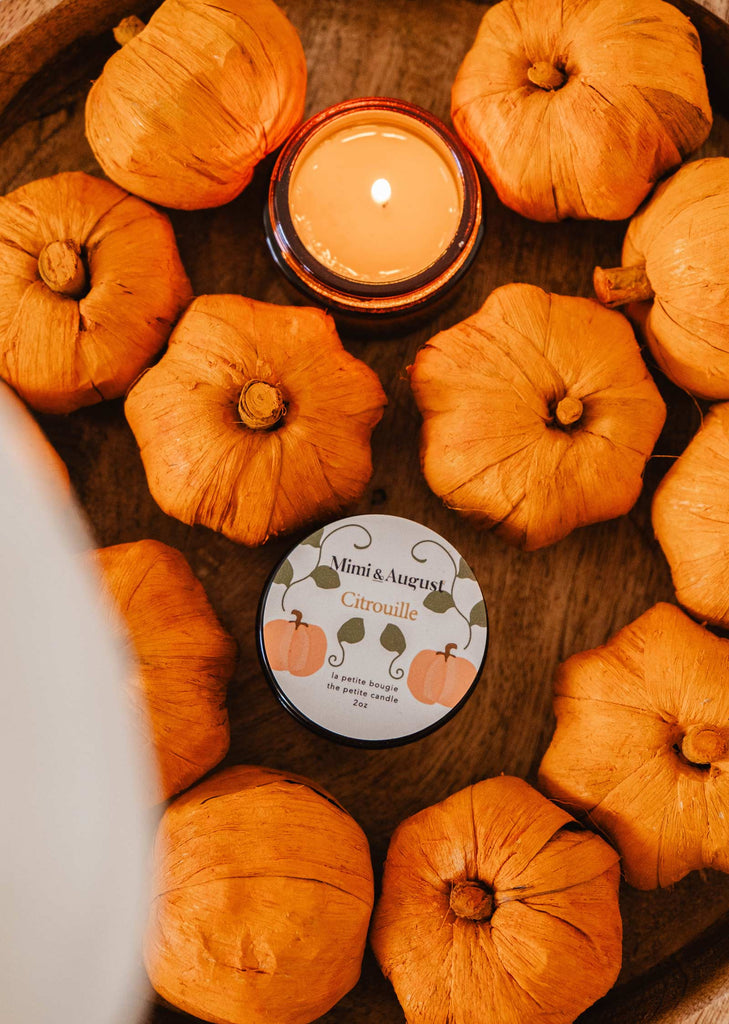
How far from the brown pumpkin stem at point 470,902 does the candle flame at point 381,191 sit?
0.55 m

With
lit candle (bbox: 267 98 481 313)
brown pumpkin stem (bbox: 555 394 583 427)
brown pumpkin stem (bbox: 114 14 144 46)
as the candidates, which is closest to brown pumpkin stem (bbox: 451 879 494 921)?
brown pumpkin stem (bbox: 555 394 583 427)

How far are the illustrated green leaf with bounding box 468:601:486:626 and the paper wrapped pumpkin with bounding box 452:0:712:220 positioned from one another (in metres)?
0.34

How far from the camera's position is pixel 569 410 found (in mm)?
630

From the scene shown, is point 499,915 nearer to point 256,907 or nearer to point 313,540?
point 256,907

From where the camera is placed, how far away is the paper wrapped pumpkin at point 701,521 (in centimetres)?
64

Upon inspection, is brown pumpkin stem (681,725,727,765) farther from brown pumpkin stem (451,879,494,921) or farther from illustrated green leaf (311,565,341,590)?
illustrated green leaf (311,565,341,590)

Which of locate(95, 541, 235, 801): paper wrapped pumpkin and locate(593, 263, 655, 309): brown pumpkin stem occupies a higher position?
locate(593, 263, 655, 309): brown pumpkin stem

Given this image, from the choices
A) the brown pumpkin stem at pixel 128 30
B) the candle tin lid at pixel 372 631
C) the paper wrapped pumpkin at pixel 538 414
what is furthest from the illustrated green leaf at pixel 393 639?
the brown pumpkin stem at pixel 128 30

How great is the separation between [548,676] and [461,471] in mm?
203

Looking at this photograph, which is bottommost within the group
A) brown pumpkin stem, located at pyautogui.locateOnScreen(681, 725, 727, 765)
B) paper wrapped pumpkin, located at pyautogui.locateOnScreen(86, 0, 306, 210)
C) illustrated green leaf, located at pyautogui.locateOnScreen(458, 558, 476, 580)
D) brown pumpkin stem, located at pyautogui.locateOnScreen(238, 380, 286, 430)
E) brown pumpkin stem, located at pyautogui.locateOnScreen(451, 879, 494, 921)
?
brown pumpkin stem, located at pyautogui.locateOnScreen(451, 879, 494, 921)

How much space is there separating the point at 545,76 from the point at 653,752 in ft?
1.72

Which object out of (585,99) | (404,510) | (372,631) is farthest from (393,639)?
(585,99)

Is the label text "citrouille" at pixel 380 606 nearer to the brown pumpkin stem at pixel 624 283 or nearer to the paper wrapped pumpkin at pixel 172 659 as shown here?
the paper wrapped pumpkin at pixel 172 659

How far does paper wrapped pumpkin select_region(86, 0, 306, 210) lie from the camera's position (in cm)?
64
